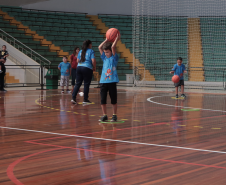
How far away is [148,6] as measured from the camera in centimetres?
2255

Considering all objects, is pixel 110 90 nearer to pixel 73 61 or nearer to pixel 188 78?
pixel 73 61

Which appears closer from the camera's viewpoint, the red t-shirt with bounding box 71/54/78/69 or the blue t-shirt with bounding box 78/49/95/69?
the blue t-shirt with bounding box 78/49/95/69

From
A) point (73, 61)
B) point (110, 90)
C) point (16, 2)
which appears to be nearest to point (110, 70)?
point (110, 90)

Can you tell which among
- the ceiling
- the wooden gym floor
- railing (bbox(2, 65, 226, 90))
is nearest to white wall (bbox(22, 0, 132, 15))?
the ceiling

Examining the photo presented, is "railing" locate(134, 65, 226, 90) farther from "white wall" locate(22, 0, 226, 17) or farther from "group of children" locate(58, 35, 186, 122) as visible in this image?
"group of children" locate(58, 35, 186, 122)

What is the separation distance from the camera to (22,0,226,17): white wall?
21645mm

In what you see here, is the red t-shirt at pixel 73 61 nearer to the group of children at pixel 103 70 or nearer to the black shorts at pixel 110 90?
the group of children at pixel 103 70

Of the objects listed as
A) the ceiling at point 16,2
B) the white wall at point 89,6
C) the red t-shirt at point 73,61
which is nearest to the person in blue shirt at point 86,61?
the red t-shirt at point 73,61

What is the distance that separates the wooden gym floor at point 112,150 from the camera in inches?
128

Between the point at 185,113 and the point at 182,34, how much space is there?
52.3 feet

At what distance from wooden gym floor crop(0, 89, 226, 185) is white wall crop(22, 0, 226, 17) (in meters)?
15.6

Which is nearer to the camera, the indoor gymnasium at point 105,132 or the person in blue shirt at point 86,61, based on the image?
the indoor gymnasium at point 105,132

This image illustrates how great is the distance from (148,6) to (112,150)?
19287 millimetres

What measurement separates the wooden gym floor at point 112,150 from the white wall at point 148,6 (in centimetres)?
1560
